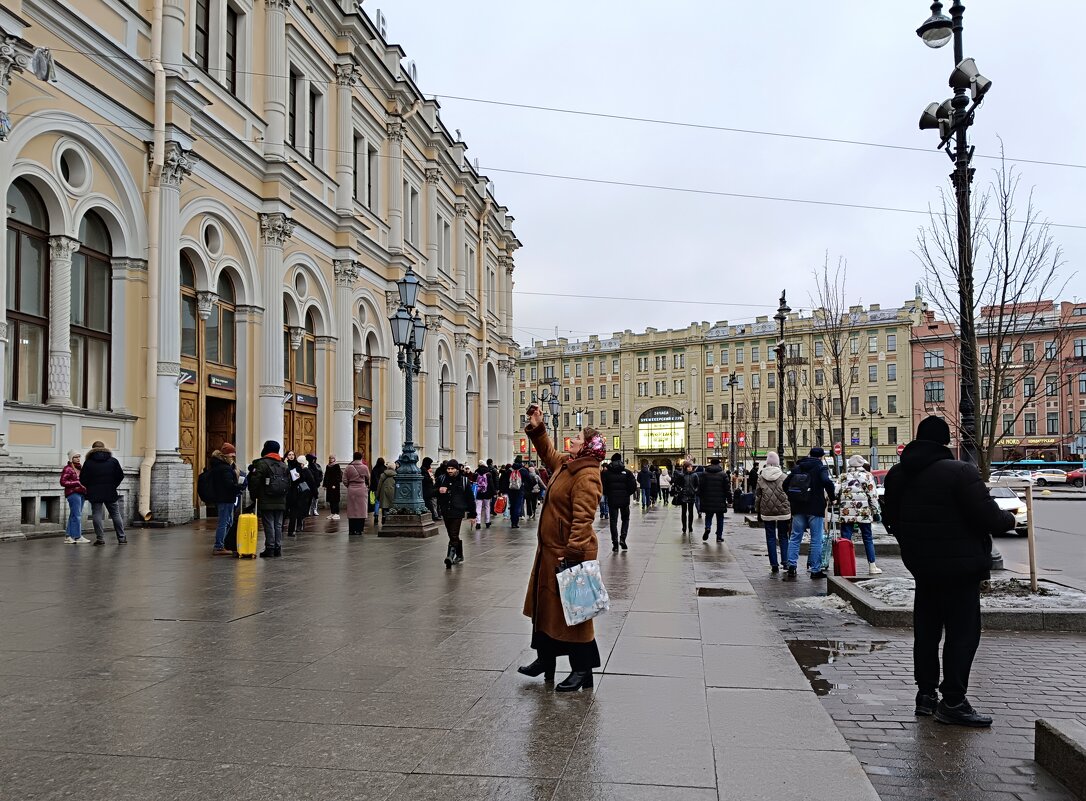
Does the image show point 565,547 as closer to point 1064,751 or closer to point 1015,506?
point 1064,751

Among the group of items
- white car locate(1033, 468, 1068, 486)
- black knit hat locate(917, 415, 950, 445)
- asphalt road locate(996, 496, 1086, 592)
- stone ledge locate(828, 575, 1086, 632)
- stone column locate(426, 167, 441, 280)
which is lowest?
white car locate(1033, 468, 1068, 486)

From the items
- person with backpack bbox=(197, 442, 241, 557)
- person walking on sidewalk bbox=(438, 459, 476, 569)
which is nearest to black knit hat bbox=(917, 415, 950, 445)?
person walking on sidewalk bbox=(438, 459, 476, 569)

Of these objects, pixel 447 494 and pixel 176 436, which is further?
pixel 176 436

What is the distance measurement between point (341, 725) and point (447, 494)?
7794 millimetres

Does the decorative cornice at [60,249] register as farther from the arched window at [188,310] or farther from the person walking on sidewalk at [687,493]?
the person walking on sidewalk at [687,493]

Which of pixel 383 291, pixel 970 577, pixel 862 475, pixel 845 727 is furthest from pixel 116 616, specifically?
pixel 383 291

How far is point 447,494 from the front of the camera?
12.7 metres

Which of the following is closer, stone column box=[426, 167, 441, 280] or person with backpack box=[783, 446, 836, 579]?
person with backpack box=[783, 446, 836, 579]

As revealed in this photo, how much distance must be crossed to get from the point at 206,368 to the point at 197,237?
11.0 feet

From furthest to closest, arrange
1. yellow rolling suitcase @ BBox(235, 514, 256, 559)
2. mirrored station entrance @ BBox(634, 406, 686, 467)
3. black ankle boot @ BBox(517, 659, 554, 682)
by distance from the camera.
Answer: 1. mirrored station entrance @ BBox(634, 406, 686, 467)
2. yellow rolling suitcase @ BBox(235, 514, 256, 559)
3. black ankle boot @ BBox(517, 659, 554, 682)

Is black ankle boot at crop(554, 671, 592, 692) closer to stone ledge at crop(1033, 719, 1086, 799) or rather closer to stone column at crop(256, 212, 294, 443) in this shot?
stone ledge at crop(1033, 719, 1086, 799)

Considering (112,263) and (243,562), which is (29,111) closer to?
(112,263)

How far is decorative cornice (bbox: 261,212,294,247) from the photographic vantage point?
2573 cm

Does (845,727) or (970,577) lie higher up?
(970,577)
